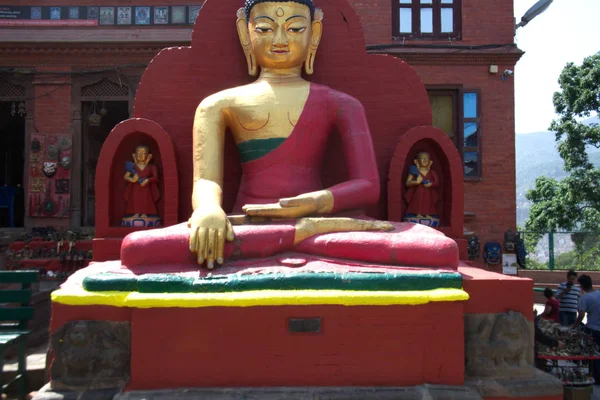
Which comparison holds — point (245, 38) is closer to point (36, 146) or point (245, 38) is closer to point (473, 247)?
point (473, 247)

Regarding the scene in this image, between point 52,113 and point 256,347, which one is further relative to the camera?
point 52,113

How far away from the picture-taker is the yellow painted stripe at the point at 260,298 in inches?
135

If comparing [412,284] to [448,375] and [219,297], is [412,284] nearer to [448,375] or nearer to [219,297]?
[448,375]

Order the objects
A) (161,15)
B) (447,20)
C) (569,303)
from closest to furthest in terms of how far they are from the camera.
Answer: (569,303) < (161,15) < (447,20)

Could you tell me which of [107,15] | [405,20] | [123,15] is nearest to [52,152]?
[107,15]

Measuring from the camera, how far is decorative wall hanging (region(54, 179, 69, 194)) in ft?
41.5

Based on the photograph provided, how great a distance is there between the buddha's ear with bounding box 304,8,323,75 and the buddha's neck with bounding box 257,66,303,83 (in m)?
0.16

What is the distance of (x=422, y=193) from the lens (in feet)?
17.2

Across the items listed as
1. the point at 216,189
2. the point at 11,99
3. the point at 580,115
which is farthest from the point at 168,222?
the point at 580,115

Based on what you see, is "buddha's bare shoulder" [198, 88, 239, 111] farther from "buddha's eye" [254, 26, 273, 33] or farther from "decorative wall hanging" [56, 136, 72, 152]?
"decorative wall hanging" [56, 136, 72, 152]

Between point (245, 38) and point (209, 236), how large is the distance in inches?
96.3

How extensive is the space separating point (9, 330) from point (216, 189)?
7.72ft

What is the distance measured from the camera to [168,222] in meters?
4.98

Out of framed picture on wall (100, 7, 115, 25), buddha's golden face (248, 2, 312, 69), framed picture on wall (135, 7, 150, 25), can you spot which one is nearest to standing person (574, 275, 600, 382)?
buddha's golden face (248, 2, 312, 69)
